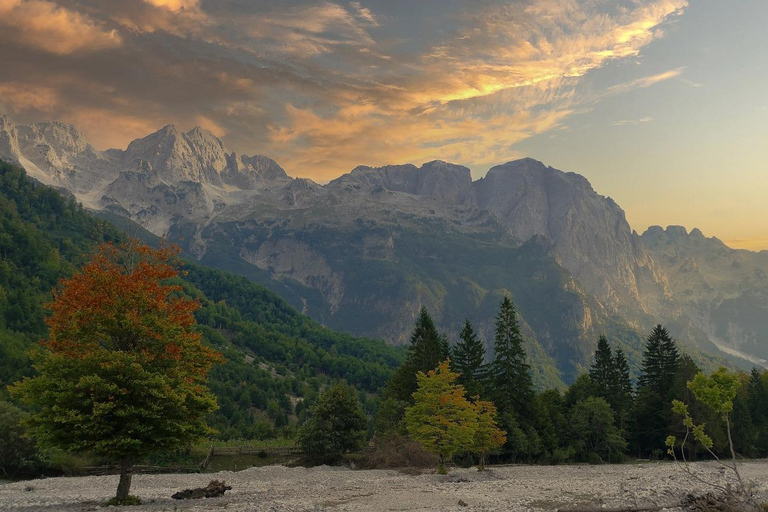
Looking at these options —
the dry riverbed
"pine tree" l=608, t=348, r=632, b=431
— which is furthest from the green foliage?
"pine tree" l=608, t=348, r=632, b=431

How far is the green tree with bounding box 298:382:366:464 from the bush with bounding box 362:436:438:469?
387 cm

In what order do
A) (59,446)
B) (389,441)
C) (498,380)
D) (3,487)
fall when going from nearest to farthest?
(59,446) → (3,487) → (389,441) → (498,380)

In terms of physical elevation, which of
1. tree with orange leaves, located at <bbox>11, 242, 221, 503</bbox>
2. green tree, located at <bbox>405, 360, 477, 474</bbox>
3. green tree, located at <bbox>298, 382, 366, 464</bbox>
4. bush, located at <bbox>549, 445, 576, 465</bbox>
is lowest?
bush, located at <bbox>549, 445, 576, 465</bbox>

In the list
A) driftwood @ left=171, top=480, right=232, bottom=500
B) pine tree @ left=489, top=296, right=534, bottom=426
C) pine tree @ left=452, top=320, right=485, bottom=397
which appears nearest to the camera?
driftwood @ left=171, top=480, right=232, bottom=500

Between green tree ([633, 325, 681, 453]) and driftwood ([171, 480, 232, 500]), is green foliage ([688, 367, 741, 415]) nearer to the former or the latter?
driftwood ([171, 480, 232, 500])

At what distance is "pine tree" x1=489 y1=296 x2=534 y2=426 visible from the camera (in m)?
89.3

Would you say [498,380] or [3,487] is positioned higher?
[498,380]

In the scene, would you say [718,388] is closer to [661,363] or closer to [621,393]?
[661,363]

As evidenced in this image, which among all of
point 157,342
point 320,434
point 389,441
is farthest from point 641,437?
point 157,342

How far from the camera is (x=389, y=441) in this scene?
241 feet

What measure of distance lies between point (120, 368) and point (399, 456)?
4576 centimetres

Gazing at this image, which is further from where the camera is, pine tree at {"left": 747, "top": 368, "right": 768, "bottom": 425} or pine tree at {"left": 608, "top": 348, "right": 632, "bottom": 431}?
pine tree at {"left": 747, "top": 368, "right": 768, "bottom": 425}

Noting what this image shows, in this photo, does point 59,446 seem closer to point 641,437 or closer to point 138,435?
point 138,435

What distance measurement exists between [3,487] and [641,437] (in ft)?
332
